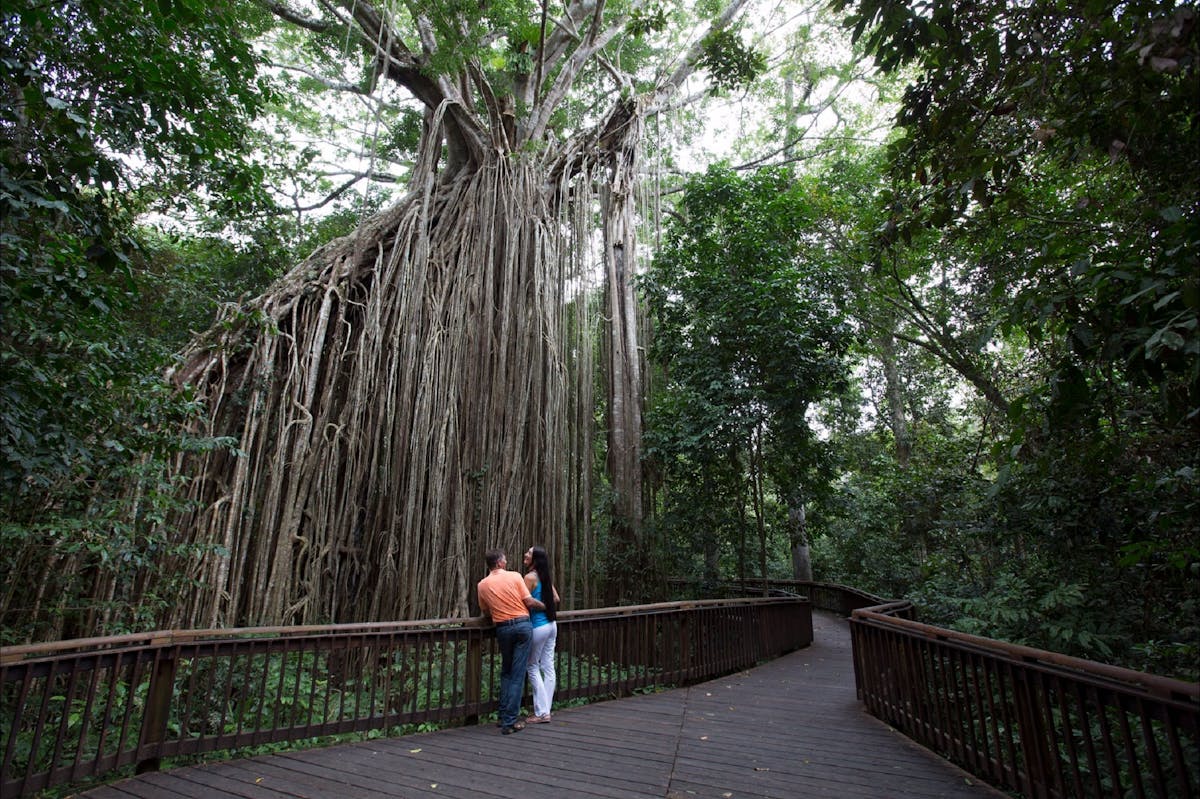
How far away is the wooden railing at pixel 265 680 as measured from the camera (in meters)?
2.54

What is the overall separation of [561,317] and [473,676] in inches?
164

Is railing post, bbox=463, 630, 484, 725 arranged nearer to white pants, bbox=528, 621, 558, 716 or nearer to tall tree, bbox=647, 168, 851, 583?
white pants, bbox=528, 621, 558, 716

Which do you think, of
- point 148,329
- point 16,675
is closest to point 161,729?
point 16,675

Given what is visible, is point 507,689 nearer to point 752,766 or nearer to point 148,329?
point 752,766

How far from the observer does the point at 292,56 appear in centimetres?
907

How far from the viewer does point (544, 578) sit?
→ 3.77m

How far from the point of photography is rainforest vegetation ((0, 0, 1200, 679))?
93.9 inches

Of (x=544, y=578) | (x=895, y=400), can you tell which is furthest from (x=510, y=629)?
(x=895, y=400)

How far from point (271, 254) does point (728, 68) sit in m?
5.55

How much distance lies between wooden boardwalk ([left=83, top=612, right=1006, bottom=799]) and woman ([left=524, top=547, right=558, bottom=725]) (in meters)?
0.15

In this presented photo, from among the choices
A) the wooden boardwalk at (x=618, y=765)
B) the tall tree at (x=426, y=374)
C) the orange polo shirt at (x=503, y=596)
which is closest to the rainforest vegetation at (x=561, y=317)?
the tall tree at (x=426, y=374)

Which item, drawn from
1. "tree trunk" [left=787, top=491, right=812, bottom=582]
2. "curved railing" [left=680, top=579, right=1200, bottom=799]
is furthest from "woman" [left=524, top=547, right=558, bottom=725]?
"tree trunk" [left=787, top=491, right=812, bottom=582]

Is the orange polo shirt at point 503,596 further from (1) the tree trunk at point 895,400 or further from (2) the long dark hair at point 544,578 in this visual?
(1) the tree trunk at point 895,400

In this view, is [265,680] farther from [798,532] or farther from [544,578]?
[798,532]
